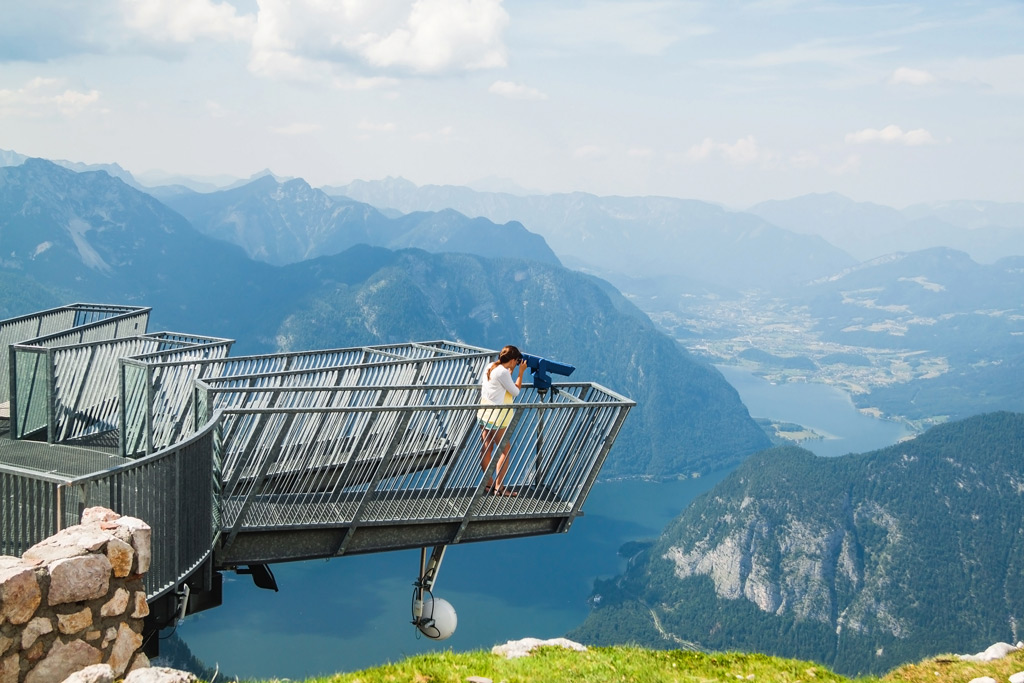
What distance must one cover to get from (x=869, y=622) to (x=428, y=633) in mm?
174688

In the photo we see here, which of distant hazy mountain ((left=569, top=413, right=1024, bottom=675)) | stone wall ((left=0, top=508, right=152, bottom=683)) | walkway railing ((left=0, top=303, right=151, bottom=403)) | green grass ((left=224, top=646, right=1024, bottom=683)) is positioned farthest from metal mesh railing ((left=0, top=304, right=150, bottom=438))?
distant hazy mountain ((left=569, top=413, right=1024, bottom=675))

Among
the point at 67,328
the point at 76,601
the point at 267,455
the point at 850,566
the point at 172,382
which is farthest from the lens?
the point at 850,566

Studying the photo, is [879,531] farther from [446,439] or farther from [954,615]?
[446,439]

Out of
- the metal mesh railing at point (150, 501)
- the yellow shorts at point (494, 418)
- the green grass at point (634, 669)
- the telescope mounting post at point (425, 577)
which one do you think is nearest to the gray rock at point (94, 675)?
the metal mesh railing at point (150, 501)

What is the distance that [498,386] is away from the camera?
12.3 meters

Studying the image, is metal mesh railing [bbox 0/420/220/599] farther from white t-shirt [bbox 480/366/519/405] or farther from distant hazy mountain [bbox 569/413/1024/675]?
distant hazy mountain [bbox 569/413/1024/675]

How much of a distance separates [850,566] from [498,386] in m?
184

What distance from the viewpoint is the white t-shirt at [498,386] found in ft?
40.3

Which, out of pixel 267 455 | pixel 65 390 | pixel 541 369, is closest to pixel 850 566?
pixel 541 369

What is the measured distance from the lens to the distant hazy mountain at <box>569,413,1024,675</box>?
552 feet

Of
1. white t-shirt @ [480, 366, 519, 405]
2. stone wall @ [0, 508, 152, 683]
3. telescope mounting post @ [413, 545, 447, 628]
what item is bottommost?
telescope mounting post @ [413, 545, 447, 628]

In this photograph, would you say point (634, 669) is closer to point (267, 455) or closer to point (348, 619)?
point (267, 455)

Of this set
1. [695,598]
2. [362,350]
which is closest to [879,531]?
[695,598]

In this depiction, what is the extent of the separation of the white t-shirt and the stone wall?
532 centimetres
